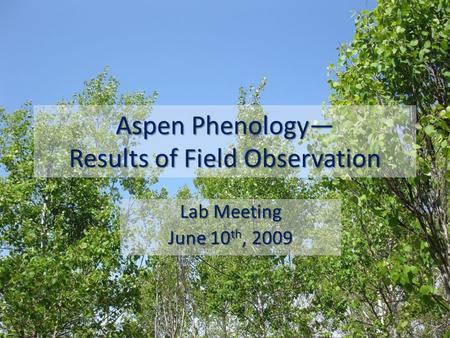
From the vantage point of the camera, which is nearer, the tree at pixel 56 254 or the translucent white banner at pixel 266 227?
the tree at pixel 56 254

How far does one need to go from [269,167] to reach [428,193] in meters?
15.3

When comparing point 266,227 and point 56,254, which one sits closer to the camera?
point 56,254

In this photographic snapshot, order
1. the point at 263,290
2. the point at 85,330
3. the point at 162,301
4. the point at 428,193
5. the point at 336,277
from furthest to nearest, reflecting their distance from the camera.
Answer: the point at 162,301 < the point at 263,290 < the point at 336,277 < the point at 85,330 < the point at 428,193

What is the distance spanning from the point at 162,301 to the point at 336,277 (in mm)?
23861

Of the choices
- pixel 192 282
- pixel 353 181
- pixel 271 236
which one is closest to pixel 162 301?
pixel 192 282

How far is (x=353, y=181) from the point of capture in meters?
8.03

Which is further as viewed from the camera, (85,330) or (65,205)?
(65,205)

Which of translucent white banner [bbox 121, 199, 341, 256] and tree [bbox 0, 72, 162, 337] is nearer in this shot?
tree [bbox 0, 72, 162, 337]

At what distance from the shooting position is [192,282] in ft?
121

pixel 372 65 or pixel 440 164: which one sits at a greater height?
pixel 372 65

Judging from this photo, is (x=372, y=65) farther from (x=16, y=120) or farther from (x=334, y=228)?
(x=16, y=120)

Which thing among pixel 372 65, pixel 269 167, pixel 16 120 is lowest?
pixel 372 65

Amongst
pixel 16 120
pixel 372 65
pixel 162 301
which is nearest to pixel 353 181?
pixel 372 65

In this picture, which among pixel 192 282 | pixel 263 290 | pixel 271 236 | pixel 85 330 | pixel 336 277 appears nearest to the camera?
pixel 85 330
